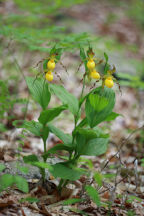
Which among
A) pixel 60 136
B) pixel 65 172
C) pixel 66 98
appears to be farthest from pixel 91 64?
pixel 65 172

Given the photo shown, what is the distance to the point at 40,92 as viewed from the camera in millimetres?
1314

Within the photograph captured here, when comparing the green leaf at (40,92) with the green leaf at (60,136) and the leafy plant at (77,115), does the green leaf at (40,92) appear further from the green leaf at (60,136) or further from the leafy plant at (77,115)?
the green leaf at (60,136)

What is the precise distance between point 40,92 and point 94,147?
1.41ft

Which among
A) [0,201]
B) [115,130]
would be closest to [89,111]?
[0,201]

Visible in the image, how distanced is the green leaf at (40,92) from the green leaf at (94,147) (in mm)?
A: 312

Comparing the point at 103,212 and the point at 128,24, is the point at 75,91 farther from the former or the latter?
the point at 128,24

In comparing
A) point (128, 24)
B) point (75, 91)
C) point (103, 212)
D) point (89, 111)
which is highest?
point (128, 24)

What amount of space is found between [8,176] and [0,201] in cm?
23

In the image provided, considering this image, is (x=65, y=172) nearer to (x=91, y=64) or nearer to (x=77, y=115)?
(x=77, y=115)

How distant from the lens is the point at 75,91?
390 centimetres

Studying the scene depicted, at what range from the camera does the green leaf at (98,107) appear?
47.5 inches

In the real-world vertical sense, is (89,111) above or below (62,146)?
above

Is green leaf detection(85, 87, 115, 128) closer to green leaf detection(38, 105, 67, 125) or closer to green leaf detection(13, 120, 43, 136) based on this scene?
green leaf detection(38, 105, 67, 125)

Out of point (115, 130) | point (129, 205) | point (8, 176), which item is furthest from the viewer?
point (115, 130)
